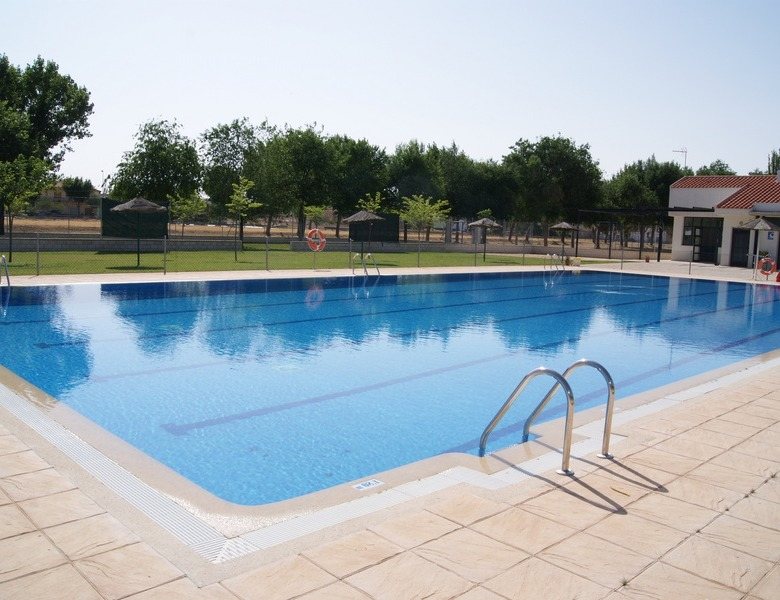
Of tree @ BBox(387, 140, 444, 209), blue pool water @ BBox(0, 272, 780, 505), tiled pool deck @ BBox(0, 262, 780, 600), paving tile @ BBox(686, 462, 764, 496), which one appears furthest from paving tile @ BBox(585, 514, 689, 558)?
tree @ BBox(387, 140, 444, 209)

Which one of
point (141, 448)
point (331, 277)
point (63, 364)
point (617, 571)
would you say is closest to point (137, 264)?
point (331, 277)

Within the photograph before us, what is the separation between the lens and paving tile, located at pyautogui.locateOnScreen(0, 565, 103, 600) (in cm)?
323

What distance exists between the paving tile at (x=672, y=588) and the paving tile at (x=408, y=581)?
774 mm

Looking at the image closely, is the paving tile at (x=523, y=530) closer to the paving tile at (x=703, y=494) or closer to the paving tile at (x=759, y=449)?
the paving tile at (x=703, y=494)

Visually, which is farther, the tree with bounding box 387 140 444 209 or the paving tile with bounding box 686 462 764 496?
the tree with bounding box 387 140 444 209

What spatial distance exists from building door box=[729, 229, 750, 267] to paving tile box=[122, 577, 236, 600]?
35789mm

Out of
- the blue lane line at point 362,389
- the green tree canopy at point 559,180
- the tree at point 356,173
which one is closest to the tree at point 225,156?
the tree at point 356,173

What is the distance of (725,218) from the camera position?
34.4 meters

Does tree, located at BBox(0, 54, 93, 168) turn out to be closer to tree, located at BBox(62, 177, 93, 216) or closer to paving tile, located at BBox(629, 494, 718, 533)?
tree, located at BBox(62, 177, 93, 216)

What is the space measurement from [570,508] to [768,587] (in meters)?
1.22

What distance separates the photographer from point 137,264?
920 inches

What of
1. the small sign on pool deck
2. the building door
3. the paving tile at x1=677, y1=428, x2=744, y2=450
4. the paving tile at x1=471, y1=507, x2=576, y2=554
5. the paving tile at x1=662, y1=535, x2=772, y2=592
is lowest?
the small sign on pool deck

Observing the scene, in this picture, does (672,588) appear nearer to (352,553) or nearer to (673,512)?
(673,512)

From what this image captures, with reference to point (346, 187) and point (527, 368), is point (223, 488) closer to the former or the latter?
point (527, 368)
